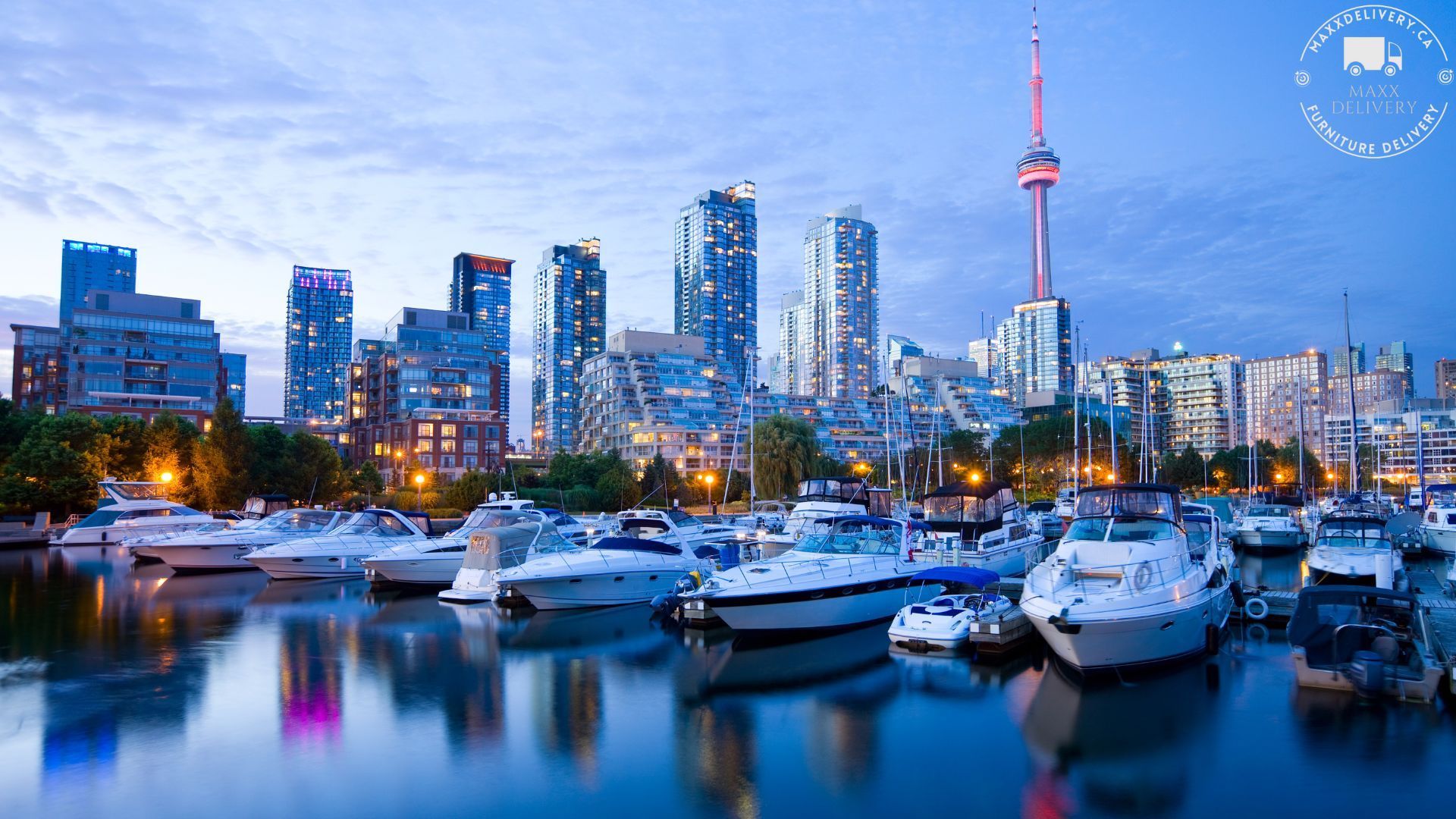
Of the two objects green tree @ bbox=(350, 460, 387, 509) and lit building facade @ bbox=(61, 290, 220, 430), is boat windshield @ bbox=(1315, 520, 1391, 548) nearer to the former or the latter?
green tree @ bbox=(350, 460, 387, 509)

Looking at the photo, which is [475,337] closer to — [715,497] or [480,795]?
[715,497]

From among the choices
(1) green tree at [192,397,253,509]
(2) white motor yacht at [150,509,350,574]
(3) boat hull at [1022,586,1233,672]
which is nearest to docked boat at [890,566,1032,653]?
(3) boat hull at [1022,586,1233,672]

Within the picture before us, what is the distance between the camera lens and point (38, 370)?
124438mm

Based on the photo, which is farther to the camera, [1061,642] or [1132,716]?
[1061,642]

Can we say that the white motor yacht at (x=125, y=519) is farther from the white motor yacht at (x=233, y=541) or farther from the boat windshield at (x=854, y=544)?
the boat windshield at (x=854, y=544)

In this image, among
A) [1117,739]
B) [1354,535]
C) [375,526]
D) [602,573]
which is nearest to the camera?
[1117,739]

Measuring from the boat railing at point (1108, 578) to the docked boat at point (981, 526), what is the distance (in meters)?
11.1

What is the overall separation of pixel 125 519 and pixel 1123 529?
161 feet

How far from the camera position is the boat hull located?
54.3 feet

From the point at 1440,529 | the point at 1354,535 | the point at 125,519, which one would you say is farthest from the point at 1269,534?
the point at 125,519

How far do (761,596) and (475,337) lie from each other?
4379 inches

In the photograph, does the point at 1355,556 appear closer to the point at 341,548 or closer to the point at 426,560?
the point at 426,560

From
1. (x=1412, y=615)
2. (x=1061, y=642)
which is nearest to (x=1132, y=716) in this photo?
(x=1061, y=642)

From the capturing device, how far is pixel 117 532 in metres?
47.9
